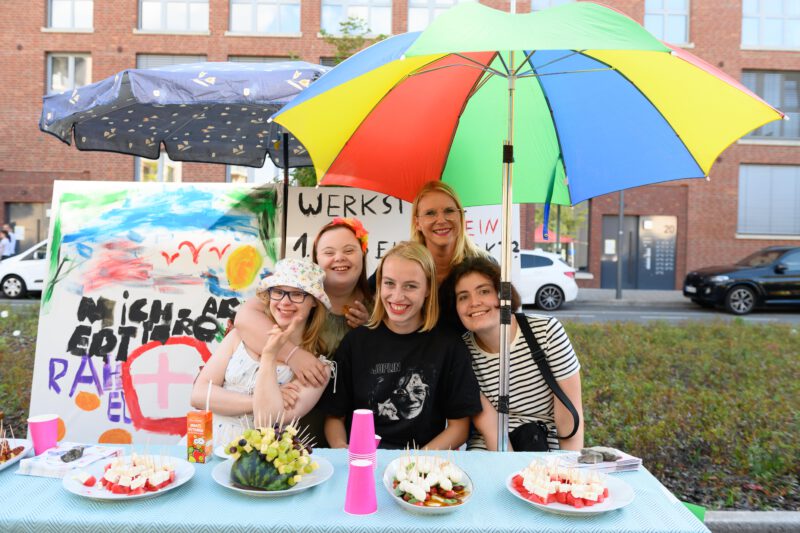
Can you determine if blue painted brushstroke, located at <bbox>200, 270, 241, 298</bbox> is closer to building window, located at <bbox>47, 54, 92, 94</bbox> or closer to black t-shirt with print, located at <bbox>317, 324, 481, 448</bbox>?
black t-shirt with print, located at <bbox>317, 324, 481, 448</bbox>

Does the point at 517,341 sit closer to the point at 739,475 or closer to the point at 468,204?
the point at 468,204

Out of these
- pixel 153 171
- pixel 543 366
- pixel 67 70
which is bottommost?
pixel 543 366

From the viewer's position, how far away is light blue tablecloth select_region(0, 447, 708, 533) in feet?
5.78

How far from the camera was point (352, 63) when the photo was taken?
88.7 inches

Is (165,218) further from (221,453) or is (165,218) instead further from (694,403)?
(694,403)

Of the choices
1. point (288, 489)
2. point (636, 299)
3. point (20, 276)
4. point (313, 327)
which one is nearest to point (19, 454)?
point (288, 489)

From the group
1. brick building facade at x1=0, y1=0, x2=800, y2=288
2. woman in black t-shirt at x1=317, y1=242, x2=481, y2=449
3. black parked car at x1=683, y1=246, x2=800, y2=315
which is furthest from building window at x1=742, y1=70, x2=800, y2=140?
woman in black t-shirt at x1=317, y1=242, x2=481, y2=449

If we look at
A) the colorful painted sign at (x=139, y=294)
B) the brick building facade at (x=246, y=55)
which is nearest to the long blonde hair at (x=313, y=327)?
the colorful painted sign at (x=139, y=294)

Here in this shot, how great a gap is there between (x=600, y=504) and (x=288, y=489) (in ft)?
3.43

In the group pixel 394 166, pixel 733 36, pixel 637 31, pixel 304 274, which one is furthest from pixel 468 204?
pixel 733 36

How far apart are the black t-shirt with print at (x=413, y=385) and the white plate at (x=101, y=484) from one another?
2.72ft

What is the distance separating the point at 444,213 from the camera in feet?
10.7

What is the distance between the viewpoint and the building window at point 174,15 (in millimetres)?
19234

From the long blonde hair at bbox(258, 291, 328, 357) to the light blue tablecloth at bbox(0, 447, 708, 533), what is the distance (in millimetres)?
854
